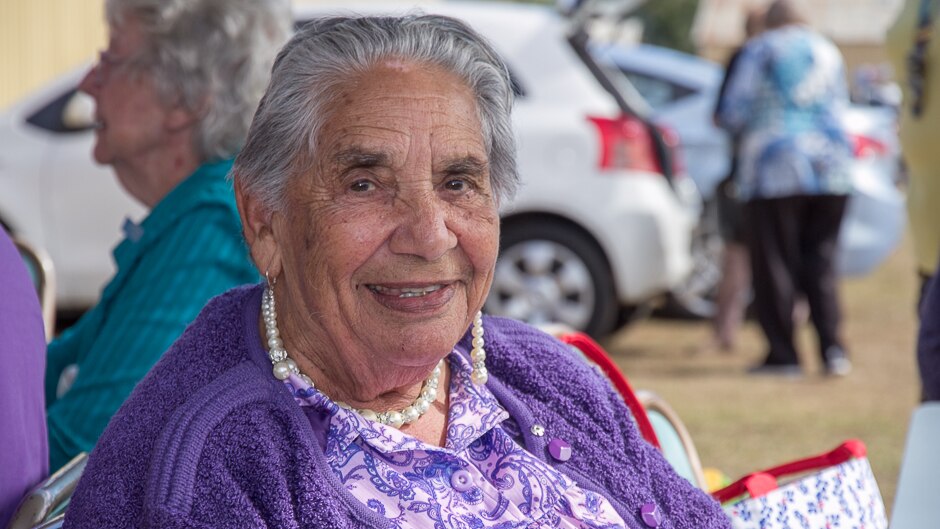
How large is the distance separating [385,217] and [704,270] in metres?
7.05

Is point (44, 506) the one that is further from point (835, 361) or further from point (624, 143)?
point (835, 361)

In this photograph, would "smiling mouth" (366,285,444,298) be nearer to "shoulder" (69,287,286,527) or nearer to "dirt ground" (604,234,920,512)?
"shoulder" (69,287,286,527)

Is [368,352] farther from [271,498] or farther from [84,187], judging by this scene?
[84,187]

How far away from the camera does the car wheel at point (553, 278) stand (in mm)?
7371

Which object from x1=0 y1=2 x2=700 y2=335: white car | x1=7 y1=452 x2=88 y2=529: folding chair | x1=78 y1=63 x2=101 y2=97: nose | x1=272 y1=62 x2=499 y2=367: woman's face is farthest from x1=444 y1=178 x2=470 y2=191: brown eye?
x1=0 y1=2 x2=700 y2=335: white car

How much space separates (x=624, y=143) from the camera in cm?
727

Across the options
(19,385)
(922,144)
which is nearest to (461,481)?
(19,385)

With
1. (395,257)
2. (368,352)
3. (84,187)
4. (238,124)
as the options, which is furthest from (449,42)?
(84,187)

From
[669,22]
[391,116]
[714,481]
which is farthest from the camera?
[669,22]

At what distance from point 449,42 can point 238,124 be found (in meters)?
1.17

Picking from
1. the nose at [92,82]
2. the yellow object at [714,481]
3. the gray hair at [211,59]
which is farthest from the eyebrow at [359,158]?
the nose at [92,82]

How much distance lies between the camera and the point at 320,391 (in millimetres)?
1939

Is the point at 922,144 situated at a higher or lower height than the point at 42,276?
higher

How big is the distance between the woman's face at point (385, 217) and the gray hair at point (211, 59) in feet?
3.64
